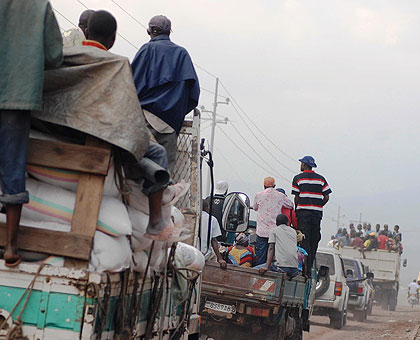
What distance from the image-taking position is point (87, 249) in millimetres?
3762

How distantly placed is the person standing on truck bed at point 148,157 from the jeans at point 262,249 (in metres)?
7.57

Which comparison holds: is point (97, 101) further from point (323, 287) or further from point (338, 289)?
point (338, 289)

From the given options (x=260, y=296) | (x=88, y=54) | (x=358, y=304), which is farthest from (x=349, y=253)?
(x=88, y=54)

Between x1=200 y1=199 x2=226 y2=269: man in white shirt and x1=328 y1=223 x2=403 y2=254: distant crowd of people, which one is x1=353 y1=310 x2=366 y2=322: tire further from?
x1=200 y1=199 x2=226 y2=269: man in white shirt

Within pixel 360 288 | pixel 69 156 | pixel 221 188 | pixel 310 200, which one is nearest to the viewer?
pixel 69 156

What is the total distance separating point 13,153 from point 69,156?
10.6 inches

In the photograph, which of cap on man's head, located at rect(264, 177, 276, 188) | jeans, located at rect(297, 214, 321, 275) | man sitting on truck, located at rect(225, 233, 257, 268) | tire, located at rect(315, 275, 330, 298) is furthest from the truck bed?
tire, located at rect(315, 275, 330, 298)

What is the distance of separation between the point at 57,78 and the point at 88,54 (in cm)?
23

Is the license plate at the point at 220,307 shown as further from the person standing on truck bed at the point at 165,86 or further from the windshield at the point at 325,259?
the windshield at the point at 325,259

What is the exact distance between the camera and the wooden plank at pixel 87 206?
3.81 meters

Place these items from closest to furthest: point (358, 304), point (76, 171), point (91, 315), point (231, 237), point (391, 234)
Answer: point (91, 315)
point (76, 171)
point (231, 237)
point (358, 304)
point (391, 234)

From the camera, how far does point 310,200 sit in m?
12.3

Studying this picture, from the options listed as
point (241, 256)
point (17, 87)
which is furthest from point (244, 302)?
point (17, 87)

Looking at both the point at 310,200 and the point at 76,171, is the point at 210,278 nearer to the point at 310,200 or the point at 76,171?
the point at 310,200
